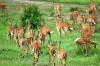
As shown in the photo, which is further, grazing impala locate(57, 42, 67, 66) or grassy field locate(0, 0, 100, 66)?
grassy field locate(0, 0, 100, 66)

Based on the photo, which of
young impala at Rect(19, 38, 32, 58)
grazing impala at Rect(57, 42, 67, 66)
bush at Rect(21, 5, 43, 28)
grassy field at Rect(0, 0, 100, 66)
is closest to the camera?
grazing impala at Rect(57, 42, 67, 66)

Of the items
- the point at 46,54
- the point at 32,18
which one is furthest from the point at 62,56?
the point at 32,18

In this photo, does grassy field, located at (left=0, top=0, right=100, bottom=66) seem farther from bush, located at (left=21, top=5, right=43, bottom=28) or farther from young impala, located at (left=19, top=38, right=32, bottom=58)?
bush, located at (left=21, top=5, right=43, bottom=28)

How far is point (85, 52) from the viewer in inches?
822

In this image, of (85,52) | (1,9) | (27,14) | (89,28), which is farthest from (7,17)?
(85,52)

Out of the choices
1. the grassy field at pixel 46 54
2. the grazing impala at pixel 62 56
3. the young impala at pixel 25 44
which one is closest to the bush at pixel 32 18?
the grassy field at pixel 46 54

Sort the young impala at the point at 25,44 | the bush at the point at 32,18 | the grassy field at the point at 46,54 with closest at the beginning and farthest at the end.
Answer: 1. the grassy field at the point at 46,54
2. the young impala at the point at 25,44
3. the bush at the point at 32,18

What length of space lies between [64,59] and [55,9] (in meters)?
14.5

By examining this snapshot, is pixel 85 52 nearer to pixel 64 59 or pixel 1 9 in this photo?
pixel 64 59

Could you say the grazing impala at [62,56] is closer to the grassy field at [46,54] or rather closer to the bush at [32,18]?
the grassy field at [46,54]

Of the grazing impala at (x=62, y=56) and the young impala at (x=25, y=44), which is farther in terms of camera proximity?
the young impala at (x=25, y=44)

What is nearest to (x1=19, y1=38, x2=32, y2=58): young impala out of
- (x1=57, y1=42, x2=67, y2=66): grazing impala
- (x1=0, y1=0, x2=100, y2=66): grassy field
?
(x1=0, y1=0, x2=100, y2=66): grassy field

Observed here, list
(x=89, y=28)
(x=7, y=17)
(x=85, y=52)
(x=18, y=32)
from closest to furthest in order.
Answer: (x=85, y=52)
(x=18, y=32)
(x=89, y=28)
(x=7, y=17)

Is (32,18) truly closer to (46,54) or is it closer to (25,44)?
(46,54)
